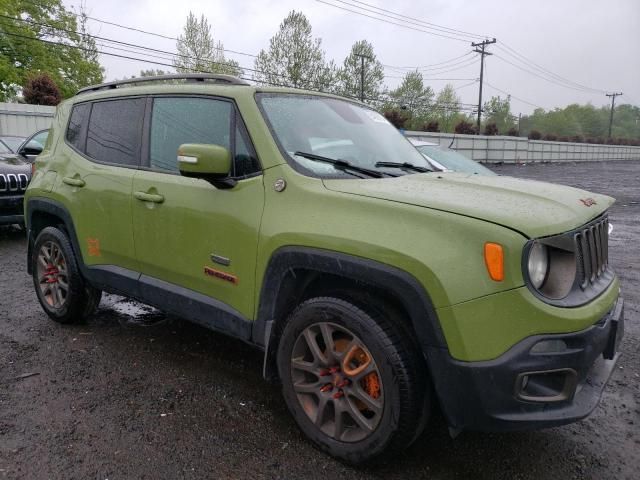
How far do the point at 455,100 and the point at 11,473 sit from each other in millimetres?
84430

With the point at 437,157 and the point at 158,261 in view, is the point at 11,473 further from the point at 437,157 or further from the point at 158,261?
the point at 437,157

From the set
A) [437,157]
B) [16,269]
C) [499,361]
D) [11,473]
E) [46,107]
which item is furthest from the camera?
[46,107]

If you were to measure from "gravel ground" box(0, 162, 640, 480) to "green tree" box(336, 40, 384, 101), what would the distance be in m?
49.7

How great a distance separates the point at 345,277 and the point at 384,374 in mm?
472

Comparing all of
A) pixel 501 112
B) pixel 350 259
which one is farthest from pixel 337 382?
pixel 501 112

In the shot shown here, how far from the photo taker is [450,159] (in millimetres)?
7566

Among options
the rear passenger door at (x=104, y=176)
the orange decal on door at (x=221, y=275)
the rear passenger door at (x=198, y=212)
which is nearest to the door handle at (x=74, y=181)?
the rear passenger door at (x=104, y=176)

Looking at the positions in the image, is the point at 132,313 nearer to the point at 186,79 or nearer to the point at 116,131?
the point at 116,131

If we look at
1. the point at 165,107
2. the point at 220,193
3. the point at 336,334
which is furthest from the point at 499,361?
the point at 165,107

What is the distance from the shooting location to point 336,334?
2506 millimetres

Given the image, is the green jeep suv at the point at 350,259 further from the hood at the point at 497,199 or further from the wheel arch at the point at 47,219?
the wheel arch at the point at 47,219

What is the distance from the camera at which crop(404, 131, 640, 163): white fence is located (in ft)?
102

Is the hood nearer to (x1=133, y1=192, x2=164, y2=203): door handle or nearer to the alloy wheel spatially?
the alloy wheel

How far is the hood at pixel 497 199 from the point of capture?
2.13 meters
